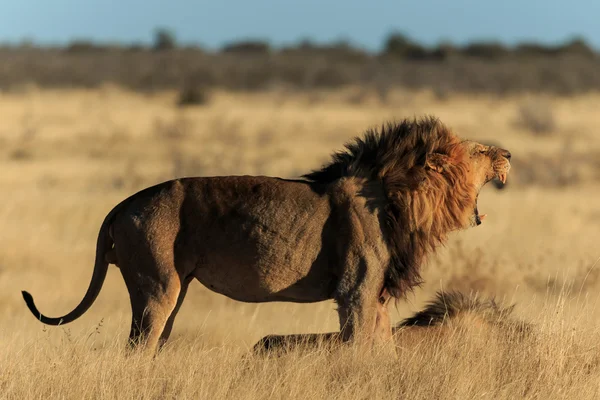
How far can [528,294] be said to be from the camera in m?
11.3

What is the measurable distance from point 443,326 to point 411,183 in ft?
3.51

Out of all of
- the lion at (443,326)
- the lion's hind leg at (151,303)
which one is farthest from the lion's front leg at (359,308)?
the lion's hind leg at (151,303)

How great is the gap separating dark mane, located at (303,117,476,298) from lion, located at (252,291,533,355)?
536 millimetres

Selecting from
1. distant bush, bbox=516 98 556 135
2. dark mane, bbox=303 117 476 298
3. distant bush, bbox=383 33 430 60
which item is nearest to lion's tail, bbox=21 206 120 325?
dark mane, bbox=303 117 476 298

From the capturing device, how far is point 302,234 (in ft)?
20.2

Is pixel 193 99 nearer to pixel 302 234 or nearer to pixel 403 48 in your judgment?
pixel 302 234

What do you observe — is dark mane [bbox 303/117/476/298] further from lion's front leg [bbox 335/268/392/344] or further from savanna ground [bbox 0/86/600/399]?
savanna ground [bbox 0/86/600/399]

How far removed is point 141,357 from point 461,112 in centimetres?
3336

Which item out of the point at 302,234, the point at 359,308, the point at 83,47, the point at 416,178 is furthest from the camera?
the point at 83,47

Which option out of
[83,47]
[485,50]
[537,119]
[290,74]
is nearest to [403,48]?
[485,50]

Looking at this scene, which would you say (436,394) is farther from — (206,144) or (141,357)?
(206,144)

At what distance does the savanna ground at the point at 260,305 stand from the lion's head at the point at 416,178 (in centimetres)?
61

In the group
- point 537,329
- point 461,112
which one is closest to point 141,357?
point 537,329

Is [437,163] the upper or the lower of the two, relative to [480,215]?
upper
